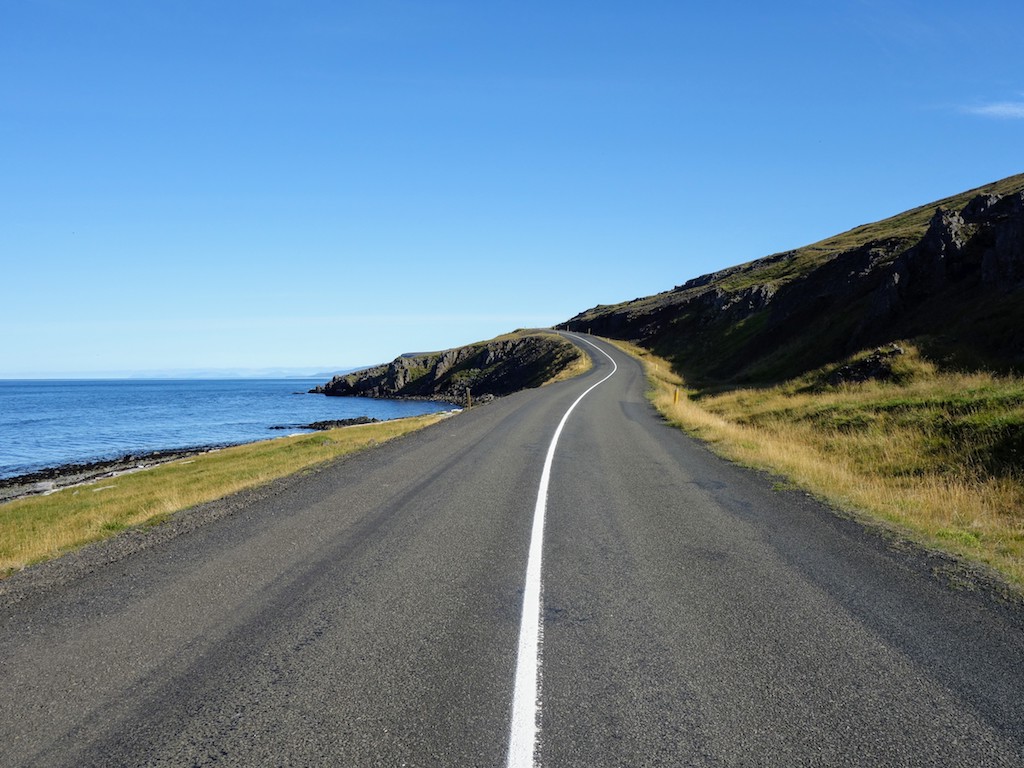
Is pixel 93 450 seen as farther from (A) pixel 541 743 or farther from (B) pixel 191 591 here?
(A) pixel 541 743

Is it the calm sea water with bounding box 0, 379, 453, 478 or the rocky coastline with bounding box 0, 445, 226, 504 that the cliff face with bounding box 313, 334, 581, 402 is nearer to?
the calm sea water with bounding box 0, 379, 453, 478

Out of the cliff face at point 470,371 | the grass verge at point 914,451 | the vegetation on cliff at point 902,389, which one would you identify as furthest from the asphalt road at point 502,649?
the cliff face at point 470,371

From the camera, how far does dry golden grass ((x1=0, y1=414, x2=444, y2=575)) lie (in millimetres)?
10125

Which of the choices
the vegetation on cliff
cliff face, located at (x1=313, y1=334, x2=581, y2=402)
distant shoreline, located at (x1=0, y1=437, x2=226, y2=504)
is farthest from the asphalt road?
cliff face, located at (x1=313, y1=334, x2=581, y2=402)

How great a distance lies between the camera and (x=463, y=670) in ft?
15.1

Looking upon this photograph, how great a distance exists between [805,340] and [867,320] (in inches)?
253

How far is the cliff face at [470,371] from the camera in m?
70.2

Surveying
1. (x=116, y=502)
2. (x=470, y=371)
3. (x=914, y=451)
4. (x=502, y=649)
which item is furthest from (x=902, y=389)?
(x=470, y=371)

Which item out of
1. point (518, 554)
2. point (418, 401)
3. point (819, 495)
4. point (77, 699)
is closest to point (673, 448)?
point (819, 495)

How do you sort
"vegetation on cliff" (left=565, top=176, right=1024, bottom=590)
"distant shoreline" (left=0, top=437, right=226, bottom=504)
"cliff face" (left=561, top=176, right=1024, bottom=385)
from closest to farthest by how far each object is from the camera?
"vegetation on cliff" (left=565, top=176, right=1024, bottom=590) < "cliff face" (left=561, top=176, right=1024, bottom=385) < "distant shoreline" (left=0, top=437, right=226, bottom=504)

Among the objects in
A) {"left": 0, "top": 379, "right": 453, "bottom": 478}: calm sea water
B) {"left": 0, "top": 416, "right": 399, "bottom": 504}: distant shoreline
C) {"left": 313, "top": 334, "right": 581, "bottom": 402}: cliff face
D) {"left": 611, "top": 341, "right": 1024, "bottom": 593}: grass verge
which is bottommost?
{"left": 0, "top": 416, "right": 399, "bottom": 504}: distant shoreline

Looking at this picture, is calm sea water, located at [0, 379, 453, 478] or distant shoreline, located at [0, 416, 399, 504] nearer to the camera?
distant shoreline, located at [0, 416, 399, 504]

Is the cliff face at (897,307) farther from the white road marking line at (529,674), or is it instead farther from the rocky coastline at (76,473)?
the rocky coastline at (76,473)

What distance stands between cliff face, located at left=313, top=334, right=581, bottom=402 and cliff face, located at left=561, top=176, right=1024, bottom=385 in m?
14.3
